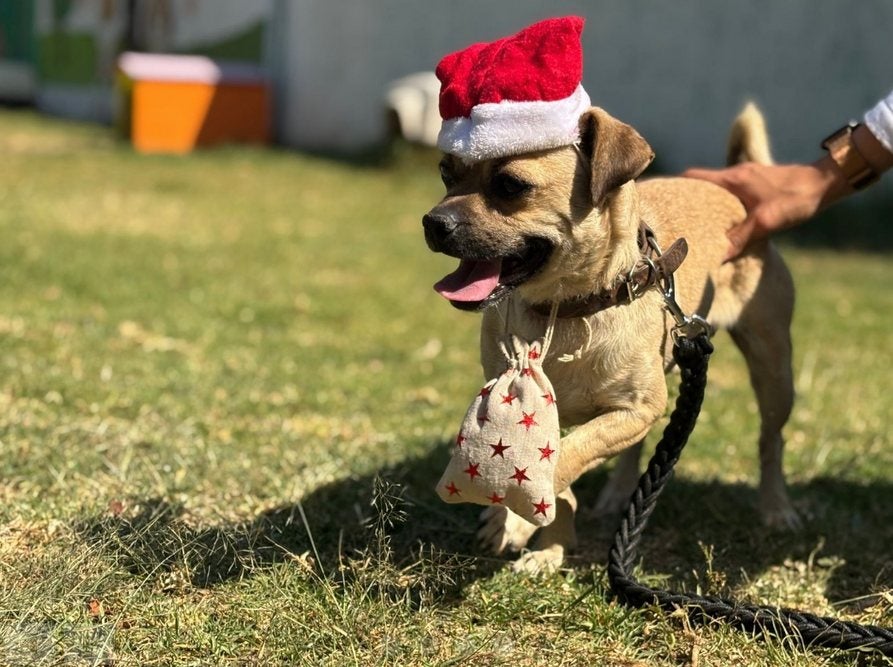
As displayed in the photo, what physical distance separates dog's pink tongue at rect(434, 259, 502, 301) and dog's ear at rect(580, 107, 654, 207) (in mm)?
349

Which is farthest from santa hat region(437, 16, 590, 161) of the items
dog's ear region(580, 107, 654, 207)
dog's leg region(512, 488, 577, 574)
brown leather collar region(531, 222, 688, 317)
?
dog's leg region(512, 488, 577, 574)

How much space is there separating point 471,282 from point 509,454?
50 cm

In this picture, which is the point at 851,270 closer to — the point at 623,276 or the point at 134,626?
the point at 623,276

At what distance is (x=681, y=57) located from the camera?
13.2 m

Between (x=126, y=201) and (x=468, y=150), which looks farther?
(x=126, y=201)

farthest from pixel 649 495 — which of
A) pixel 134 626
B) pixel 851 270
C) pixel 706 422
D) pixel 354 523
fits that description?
pixel 851 270

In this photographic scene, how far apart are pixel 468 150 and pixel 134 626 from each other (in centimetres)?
150

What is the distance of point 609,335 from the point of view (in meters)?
3.25

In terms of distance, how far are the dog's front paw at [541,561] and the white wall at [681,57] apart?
9314mm

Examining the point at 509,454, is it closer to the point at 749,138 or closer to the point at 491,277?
the point at 491,277

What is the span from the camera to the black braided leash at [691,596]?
2.89 meters

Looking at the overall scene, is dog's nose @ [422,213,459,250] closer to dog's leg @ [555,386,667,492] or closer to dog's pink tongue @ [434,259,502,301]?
dog's pink tongue @ [434,259,502,301]

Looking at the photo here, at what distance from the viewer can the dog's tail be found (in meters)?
4.45

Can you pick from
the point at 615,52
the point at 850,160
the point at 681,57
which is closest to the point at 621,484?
the point at 850,160
